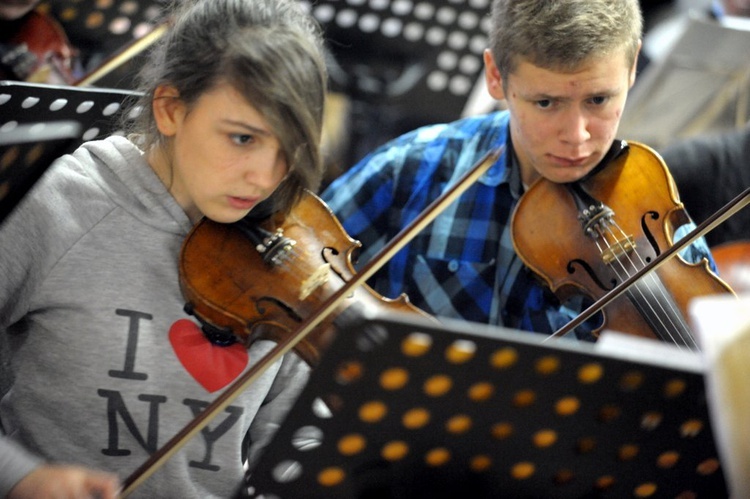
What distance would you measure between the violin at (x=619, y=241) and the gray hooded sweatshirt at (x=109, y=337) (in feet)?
1.61

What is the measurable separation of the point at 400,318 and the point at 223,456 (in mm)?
552

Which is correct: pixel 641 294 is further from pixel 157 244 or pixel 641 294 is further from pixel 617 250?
pixel 157 244

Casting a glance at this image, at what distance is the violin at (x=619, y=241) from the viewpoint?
1405 mm

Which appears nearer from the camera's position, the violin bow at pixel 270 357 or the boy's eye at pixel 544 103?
the violin bow at pixel 270 357

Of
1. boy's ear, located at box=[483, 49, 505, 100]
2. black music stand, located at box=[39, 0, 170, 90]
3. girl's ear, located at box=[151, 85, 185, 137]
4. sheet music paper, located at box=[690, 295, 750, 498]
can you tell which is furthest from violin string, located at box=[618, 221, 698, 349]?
black music stand, located at box=[39, 0, 170, 90]

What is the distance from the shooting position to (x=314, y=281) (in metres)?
1.29

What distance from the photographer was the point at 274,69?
3.80 feet

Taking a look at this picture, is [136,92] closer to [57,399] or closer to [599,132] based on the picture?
[57,399]

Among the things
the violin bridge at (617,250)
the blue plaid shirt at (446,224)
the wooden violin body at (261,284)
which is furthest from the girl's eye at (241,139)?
the violin bridge at (617,250)

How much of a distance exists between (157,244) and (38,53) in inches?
27.9

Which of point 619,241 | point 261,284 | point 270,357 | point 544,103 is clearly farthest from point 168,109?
point 619,241

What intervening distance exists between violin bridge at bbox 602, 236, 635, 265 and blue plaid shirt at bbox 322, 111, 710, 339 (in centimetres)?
17

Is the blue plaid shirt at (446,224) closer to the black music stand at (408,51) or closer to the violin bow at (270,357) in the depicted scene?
the black music stand at (408,51)

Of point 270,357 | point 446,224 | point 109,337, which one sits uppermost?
point 270,357
